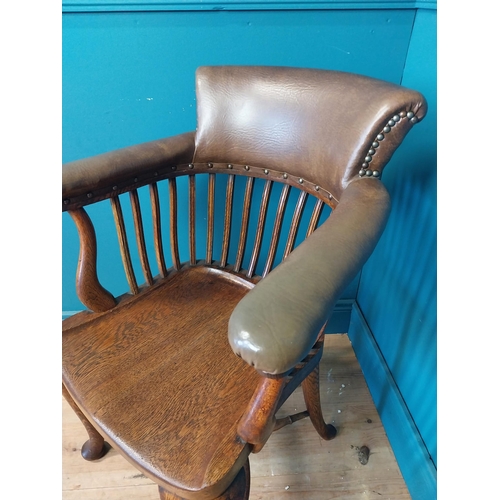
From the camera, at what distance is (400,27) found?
994 mm

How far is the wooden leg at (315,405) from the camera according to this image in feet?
3.20

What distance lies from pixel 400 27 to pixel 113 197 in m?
0.82

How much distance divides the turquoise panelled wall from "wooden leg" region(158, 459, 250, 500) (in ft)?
1.81

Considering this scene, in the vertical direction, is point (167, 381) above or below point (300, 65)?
below

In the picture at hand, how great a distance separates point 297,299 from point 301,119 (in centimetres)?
50

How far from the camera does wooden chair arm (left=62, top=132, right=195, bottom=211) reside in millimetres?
740

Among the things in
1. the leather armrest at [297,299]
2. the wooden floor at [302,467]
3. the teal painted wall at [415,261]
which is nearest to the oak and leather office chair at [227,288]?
the leather armrest at [297,299]

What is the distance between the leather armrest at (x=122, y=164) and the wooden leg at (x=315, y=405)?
0.58 meters

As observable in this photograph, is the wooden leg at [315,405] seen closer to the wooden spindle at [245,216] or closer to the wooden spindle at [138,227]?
the wooden spindle at [245,216]

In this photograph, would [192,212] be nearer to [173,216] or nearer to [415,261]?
[173,216]

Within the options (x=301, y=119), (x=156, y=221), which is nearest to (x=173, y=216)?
(x=156, y=221)

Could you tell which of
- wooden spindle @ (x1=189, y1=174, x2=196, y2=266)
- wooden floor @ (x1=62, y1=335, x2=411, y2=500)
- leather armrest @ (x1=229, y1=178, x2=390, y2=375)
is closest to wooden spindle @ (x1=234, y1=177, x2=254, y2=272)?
wooden spindle @ (x1=189, y1=174, x2=196, y2=266)

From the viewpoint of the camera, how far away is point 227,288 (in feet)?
3.19
